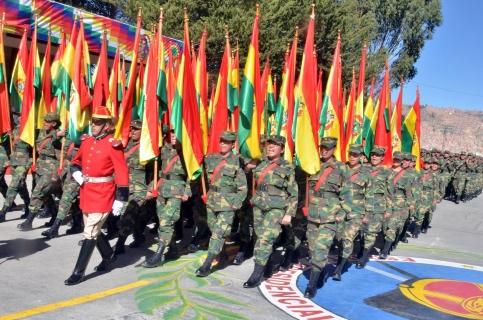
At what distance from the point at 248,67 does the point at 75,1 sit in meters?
20.5

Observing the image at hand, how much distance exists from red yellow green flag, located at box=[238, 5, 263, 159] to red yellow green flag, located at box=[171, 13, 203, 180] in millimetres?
639

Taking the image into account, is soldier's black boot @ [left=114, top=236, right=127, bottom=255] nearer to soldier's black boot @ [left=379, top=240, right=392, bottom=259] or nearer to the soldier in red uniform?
the soldier in red uniform

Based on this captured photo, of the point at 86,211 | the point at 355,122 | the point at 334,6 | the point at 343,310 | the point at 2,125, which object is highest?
the point at 334,6

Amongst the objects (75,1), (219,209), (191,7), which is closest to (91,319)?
(219,209)

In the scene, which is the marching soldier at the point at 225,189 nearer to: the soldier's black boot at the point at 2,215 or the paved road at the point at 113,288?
the paved road at the point at 113,288

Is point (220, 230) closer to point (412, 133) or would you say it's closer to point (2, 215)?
point (2, 215)

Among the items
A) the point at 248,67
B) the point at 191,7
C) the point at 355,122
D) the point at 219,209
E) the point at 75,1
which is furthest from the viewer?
the point at 75,1

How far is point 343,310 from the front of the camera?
535cm

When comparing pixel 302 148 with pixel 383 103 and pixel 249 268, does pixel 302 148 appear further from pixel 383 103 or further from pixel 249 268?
pixel 383 103

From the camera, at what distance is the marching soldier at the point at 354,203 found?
265 inches

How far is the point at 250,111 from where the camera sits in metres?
A: 7.25

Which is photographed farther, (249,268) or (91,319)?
(249,268)

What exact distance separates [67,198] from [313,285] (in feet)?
12.4

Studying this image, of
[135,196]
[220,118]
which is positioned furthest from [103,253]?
[220,118]
